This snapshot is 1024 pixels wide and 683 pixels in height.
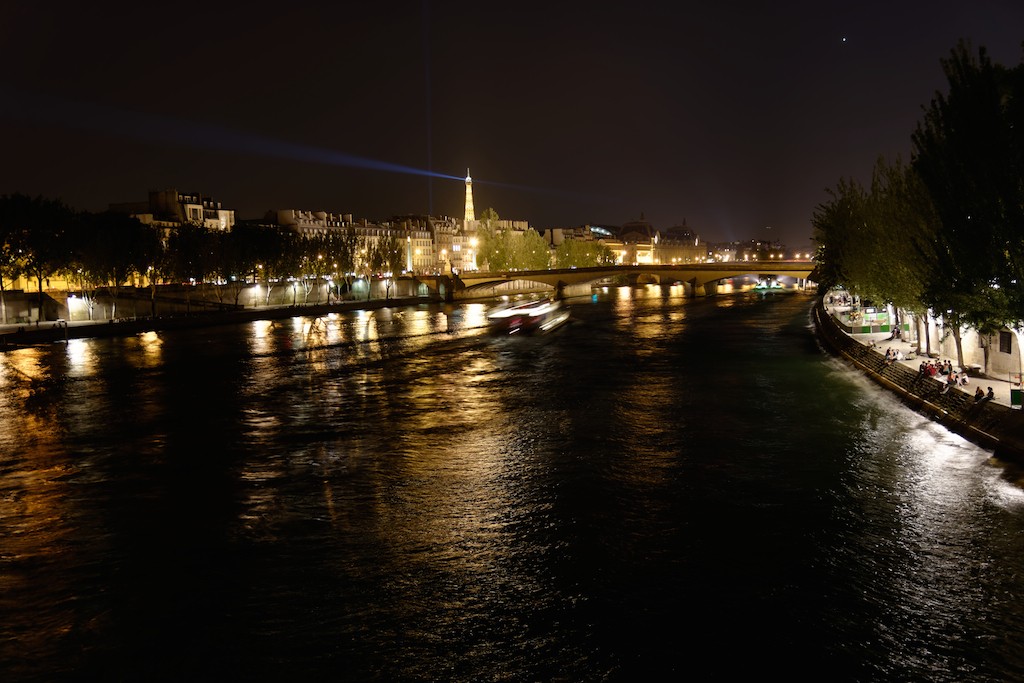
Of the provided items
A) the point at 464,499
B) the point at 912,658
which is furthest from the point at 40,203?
the point at 912,658

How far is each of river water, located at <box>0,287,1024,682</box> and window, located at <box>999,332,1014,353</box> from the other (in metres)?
3.86

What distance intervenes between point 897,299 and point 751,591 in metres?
23.0

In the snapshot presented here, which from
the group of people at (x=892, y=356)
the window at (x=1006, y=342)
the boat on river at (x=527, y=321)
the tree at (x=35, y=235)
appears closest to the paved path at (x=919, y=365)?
the group of people at (x=892, y=356)

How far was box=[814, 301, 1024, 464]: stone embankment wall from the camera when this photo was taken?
19781mm

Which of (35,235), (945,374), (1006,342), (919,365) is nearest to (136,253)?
(35,235)

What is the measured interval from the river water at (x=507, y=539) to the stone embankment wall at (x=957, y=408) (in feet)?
2.15

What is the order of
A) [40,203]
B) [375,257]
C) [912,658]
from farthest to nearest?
[375,257] → [40,203] → [912,658]

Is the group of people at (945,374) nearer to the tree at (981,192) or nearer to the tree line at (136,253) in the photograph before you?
the tree at (981,192)

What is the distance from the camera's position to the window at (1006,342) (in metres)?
25.7

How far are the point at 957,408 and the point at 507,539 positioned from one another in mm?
15120

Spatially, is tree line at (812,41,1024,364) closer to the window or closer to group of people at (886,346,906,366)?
the window

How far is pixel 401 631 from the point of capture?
11.6m

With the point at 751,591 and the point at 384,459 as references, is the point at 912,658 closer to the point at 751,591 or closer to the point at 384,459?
the point at 751,591

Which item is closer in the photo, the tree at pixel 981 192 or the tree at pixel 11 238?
the tree at pixel 981 192
